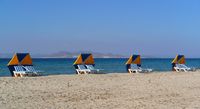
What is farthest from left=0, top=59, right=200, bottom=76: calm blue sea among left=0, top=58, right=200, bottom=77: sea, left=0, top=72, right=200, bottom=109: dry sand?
left=0, top=72, right=200, bottom=109: dry sand

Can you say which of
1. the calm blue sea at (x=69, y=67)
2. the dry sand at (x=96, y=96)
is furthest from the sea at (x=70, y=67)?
the dry sand at (x=96, y=96)

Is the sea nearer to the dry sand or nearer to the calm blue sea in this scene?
the calm blue sea

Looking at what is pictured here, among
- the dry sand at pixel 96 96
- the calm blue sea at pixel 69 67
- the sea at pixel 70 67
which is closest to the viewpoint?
the dry sand at pixel 96 96

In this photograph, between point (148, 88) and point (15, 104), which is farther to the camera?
point (148, 88)

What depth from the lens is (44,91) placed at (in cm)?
1228

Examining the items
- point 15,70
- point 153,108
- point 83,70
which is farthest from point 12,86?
point 83,70

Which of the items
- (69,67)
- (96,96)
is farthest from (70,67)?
(96,96)

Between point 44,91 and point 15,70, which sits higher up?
point 15,70

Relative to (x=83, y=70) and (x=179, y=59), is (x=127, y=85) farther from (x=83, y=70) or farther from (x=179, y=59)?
(x=179, y=59)

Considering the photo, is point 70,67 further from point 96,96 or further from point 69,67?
point 96,96

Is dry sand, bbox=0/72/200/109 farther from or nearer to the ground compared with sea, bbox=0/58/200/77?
nearer to the ground

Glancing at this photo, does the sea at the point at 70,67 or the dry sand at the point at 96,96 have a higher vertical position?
the sea at the point at 70,67

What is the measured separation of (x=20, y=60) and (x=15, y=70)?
2.33 ft

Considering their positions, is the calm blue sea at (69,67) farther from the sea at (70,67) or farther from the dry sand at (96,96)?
the dry sand at (96,96)
